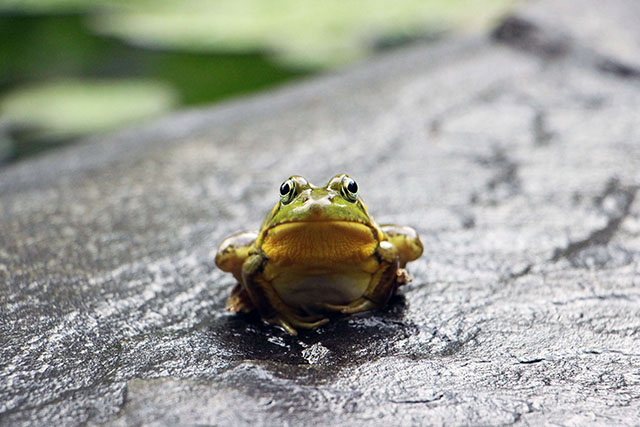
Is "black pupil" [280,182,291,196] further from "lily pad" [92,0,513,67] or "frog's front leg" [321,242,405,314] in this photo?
→ "lily pad" [92,0,513,67]

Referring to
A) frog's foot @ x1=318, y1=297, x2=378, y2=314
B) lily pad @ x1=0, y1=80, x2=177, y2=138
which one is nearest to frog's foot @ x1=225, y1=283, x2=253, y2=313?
frog's foot @ x1=318, y1=297, x2=378, y2=314

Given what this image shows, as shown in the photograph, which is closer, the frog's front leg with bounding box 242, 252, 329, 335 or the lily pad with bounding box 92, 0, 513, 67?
the frog's front leg with bounding box 242, 252, 329, 335

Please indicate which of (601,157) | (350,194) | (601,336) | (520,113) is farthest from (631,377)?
(520,113)

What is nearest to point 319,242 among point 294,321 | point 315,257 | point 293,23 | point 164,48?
point 315,257

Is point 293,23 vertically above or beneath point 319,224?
above

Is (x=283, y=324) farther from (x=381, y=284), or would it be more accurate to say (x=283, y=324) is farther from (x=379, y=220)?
(x=379, y=220)

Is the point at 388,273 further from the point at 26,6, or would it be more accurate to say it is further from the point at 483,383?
the point at 26,6
